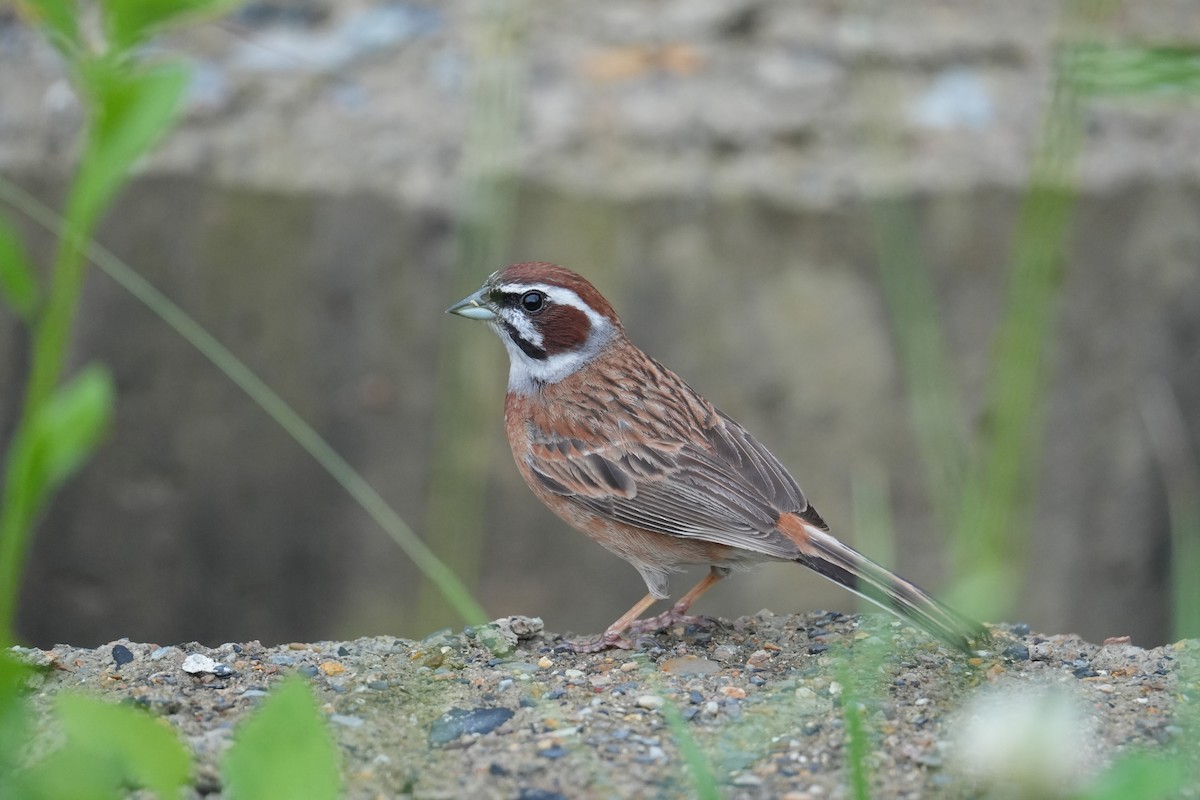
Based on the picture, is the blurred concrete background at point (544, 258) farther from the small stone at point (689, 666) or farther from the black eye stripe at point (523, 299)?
the small stone at point (689, 666)

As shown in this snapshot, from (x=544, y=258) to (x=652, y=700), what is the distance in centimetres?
268

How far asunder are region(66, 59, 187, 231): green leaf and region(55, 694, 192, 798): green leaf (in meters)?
0.72

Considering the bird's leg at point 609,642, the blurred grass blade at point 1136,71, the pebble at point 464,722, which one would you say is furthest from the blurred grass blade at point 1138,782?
the bird's leg at point 609,642

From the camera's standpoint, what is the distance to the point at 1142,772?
2.23 m

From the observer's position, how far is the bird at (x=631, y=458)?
449 centimetres

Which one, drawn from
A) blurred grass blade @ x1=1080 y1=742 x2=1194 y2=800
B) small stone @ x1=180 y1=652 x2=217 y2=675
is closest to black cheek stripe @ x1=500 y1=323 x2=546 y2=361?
small stone @ x1=180 y1=652 x2=217 y2=675

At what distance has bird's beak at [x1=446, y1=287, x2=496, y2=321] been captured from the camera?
192 inches

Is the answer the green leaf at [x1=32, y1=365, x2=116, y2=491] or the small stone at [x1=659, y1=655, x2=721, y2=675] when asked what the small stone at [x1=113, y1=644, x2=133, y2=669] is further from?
the green leaf at [x1=32, y1=365, x2=116, y2=491]

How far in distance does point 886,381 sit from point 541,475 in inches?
72.5

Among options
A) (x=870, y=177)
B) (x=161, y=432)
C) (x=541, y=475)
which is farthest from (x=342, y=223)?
(x=870, y=177)

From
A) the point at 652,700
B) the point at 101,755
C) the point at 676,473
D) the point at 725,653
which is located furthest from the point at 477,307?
the point at 101,755

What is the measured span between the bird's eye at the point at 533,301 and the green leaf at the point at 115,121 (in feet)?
8.25

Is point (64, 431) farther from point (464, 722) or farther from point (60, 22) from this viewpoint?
point (464, 722)

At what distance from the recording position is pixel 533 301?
4.98 m
